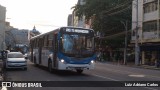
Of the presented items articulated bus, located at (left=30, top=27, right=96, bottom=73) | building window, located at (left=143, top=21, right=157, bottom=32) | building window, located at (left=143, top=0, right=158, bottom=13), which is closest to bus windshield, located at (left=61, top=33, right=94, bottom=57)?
articulated bus, located at (left=30, top=27, right=96, bottom=73)

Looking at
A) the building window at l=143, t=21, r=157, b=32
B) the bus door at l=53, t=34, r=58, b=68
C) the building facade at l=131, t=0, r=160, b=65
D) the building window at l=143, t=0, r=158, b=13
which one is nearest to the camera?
the bus door at l=53, t=34, r=58, b=68

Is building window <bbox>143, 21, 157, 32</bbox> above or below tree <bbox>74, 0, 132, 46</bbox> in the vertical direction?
below

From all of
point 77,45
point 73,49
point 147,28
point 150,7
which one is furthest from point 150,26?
point 73,49

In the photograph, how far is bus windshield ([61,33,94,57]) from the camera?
22.7m

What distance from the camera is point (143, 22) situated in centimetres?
5622

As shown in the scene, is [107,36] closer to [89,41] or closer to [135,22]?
[135,22]

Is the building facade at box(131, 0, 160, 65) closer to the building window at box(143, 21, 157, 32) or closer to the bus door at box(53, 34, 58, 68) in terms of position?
the building window at box(143, 21, 157, 32)

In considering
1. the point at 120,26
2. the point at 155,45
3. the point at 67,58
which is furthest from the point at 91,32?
the point at 120,26

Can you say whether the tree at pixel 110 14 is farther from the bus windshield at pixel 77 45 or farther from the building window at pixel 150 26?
the bus windshield at pixel 77 45

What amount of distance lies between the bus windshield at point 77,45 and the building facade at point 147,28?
2799 centimetres

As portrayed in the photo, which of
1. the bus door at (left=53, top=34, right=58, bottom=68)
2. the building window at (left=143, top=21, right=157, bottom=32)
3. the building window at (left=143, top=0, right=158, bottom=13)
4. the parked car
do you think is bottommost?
the parked car

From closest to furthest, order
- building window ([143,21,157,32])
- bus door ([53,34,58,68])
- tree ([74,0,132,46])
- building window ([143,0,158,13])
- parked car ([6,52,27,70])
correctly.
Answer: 1. bus door ([53,34,58,68])
2. parked car ([6,52,27,70])
3. building window ([143,21,157,32])
4. building window ([143,0,158,13])
5. tree ([74,0,132,46])

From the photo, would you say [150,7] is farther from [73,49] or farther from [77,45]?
[73,49]

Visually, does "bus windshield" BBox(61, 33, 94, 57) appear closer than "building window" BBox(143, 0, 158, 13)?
Yes
